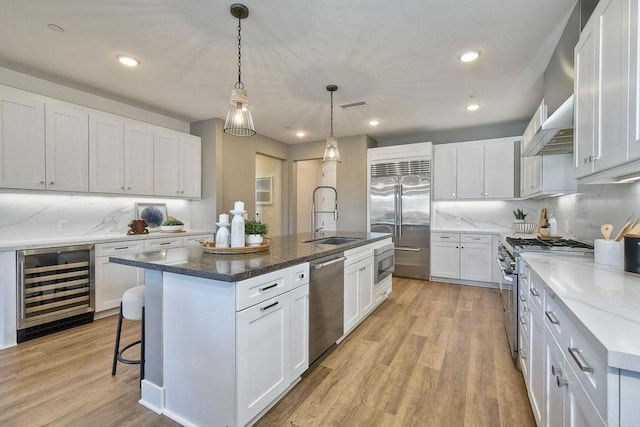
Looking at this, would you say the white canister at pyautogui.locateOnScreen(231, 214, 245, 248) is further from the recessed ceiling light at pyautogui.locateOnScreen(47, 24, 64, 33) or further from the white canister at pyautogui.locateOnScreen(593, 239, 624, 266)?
the white canister at pyautogui.locateOnScreen(593, 239, 624, 266)

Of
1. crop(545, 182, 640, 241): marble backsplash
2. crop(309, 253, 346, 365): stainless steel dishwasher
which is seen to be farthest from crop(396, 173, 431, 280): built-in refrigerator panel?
crop(309, 253, 346, 365): stainless steel dishwasher

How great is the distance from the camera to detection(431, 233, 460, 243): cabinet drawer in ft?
15.8

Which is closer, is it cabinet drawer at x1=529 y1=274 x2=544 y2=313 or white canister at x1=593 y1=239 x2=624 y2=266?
cabinet drawer at x1=529 y1=274 x2=544 y2=313

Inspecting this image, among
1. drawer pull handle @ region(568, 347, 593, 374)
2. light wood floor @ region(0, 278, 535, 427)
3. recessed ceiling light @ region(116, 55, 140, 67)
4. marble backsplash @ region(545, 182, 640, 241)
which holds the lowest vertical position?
light wood floor @ region(0, 278, 535, 427)

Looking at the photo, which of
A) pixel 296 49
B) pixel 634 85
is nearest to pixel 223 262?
pixel 296 49

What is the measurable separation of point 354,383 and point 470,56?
2968mm

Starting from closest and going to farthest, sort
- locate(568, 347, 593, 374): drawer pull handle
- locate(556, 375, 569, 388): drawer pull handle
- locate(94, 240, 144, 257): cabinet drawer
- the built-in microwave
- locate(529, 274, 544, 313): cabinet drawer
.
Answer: locate(568, 347, 593, 374): drawer pull handle, locate(556, 375, 569, 388): drawer pull handle, locate(529, 274, 544, 313): cabinet drawer, locate(94, 240, 144, 257): cabinet drawer, the built-in microwave

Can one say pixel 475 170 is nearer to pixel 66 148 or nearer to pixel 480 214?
pixel 480 214

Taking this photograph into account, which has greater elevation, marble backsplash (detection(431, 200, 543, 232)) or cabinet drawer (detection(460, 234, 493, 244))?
marble backsplash (detection(431, 200, 543, 232))

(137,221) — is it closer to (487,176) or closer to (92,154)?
(92,154)

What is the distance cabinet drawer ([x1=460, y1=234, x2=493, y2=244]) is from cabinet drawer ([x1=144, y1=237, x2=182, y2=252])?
434 centimetres

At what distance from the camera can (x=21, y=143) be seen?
2887 mm

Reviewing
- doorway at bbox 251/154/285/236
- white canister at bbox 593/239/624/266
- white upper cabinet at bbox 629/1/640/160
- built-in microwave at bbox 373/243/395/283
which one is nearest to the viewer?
white upper cabinet at bbox 629/1/640/160

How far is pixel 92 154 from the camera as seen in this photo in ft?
11.2
